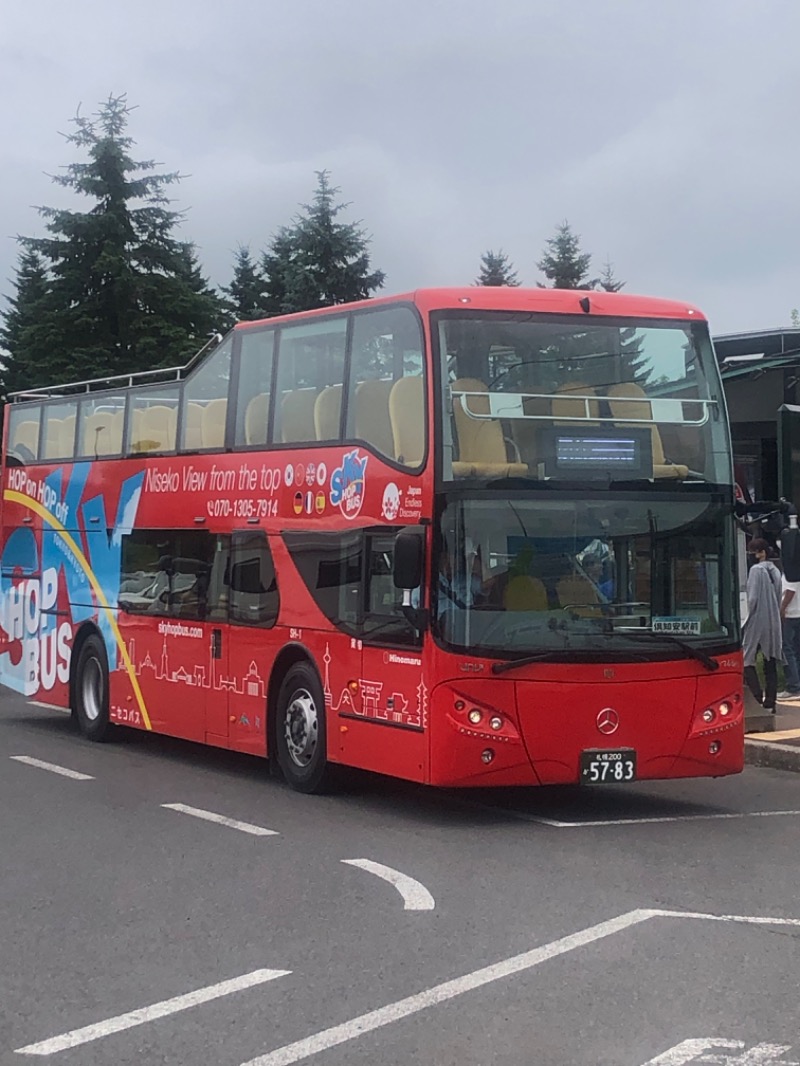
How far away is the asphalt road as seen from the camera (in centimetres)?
571

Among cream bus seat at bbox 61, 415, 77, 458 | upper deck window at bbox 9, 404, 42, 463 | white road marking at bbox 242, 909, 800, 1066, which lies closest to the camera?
white road marking at bbox 242, 909, 800, 1066

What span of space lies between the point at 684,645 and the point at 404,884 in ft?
11.2

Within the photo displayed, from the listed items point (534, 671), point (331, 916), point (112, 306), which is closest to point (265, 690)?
point (534, 671)

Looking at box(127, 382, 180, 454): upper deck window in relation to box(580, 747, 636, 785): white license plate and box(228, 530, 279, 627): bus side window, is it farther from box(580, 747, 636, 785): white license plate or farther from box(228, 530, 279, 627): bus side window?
box(580, 747, 636, 785): white license plate

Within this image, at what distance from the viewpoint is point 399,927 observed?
757 cm

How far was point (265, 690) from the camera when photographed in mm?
13148

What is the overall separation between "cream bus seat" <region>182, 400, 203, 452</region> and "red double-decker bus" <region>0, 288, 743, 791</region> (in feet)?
4.25

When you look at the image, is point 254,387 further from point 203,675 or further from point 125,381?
point 125,381

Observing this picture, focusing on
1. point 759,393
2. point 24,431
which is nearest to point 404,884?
point 24,431

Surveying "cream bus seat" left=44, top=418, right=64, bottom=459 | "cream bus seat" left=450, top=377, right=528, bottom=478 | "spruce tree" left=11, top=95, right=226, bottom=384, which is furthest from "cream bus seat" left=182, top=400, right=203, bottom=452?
"spruce tree" left=11, top=95, right=226, bottom=384

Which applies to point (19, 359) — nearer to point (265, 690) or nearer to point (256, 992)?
point (265, 690)

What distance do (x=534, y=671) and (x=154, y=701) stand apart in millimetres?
5723

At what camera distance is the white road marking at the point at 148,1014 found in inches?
223

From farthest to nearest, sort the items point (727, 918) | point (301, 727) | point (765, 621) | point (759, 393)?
1. point (759, 393)
2. point (765, 621)
3. point (301, 727)
4. point (727, 918)
